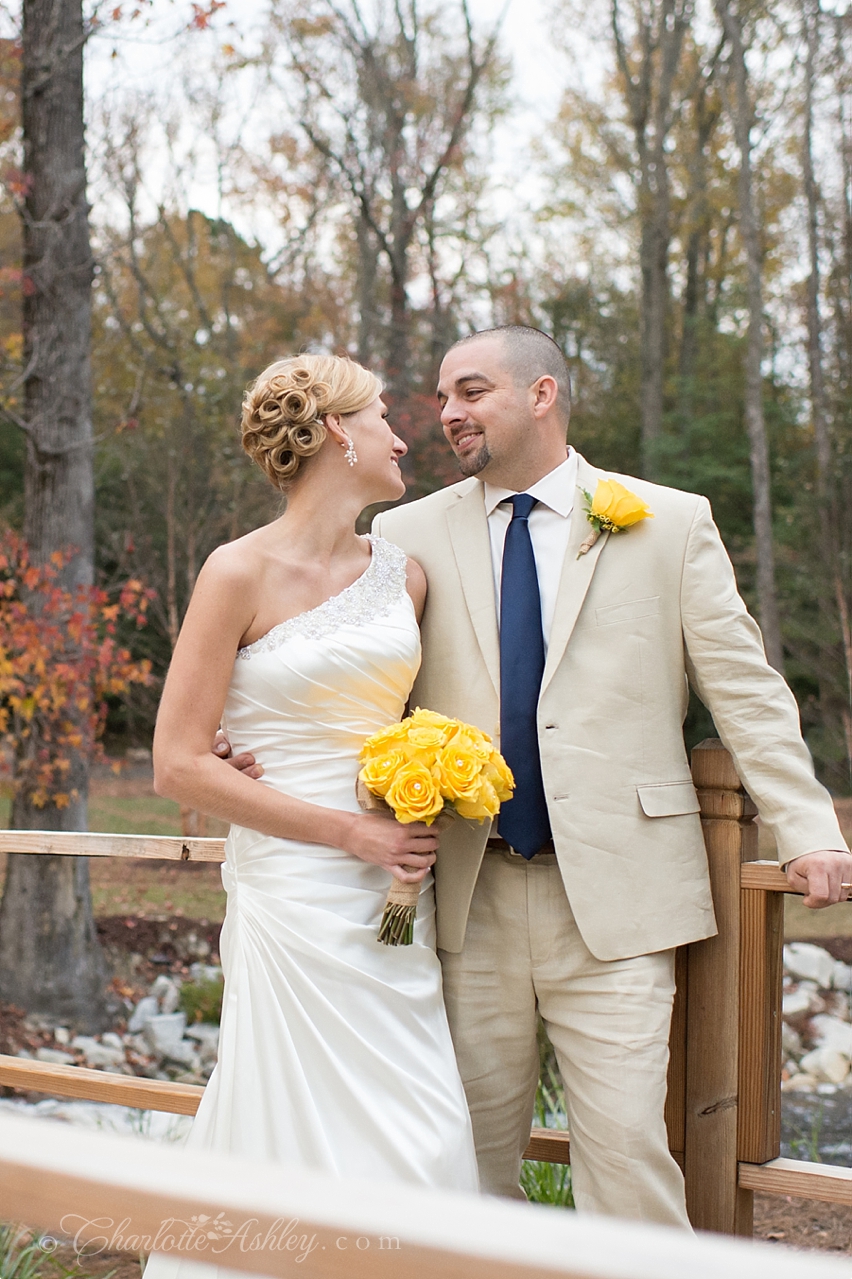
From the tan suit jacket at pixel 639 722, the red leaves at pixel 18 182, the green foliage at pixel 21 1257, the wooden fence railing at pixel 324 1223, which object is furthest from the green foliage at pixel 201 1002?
the wooden fence railing at pixel 324 1223

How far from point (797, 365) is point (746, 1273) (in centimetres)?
1883

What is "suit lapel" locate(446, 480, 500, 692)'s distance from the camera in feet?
8.72

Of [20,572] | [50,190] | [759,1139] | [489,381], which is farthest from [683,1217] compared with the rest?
[50,190]

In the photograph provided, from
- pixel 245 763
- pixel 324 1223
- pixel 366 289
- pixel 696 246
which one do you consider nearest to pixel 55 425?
pixel 245 763

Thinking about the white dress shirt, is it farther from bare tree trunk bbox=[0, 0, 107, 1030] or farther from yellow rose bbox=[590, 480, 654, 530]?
bare tree trunk bbox=[0, 0, 107, 1030]

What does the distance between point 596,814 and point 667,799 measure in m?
0.16

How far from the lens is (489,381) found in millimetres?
2803

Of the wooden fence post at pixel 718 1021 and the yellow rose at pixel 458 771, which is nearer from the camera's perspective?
the yellow rose at pixel 458 771

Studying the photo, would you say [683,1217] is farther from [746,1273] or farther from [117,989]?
[117,989]

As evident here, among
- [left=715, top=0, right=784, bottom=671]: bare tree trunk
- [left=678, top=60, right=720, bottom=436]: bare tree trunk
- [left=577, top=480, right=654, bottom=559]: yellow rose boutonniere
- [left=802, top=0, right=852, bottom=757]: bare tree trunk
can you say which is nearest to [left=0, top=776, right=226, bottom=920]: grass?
[left=577, top=480, right=654, bottom=559]: yellow rose boutonniere

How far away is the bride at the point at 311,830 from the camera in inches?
92.0

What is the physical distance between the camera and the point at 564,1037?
8.35 feet

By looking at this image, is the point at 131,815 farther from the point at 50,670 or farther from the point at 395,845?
the point at 395,845

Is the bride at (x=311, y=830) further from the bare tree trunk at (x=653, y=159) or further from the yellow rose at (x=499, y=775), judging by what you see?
the bare tree trunk at (x=653, y=159)
